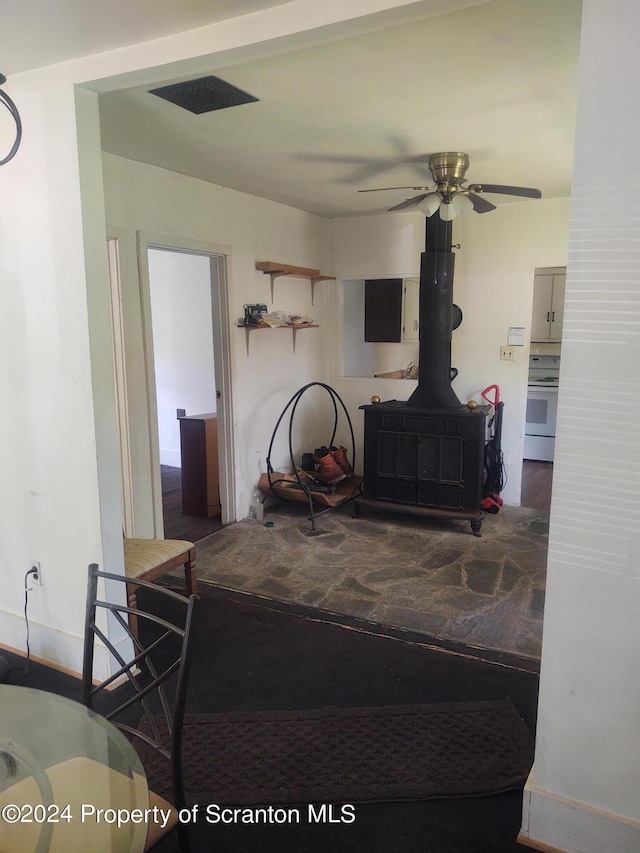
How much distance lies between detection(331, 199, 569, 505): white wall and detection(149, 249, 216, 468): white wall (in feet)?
5.19

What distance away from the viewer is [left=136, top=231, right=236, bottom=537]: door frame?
3.55 m

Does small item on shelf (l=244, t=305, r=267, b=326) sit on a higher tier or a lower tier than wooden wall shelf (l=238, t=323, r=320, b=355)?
higher

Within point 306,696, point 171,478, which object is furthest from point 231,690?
point 171,478

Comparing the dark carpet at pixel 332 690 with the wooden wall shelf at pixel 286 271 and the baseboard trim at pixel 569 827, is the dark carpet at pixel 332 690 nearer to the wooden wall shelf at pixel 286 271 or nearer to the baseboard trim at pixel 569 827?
the baseboard trim at pixel 569 827

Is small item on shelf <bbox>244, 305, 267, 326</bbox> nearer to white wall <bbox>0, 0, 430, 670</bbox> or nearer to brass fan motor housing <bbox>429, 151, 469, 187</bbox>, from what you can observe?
brass fan motor housing <bbox>429, 151, 469, 187</bbox>

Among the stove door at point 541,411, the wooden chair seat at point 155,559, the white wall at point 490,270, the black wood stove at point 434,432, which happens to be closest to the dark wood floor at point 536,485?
the white wall at point 490,270

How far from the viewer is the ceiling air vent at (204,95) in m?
2.32

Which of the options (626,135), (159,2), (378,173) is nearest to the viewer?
(626,135)

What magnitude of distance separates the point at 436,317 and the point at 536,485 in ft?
7.23

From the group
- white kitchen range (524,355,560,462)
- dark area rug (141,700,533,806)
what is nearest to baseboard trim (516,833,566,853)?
dark area rug (141,700,533,806)

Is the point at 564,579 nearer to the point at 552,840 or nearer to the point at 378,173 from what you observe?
the point at 552,840

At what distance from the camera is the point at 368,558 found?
12.4 ft

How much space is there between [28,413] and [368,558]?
2.21 meters

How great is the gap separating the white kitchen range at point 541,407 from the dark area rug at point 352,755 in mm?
4513
